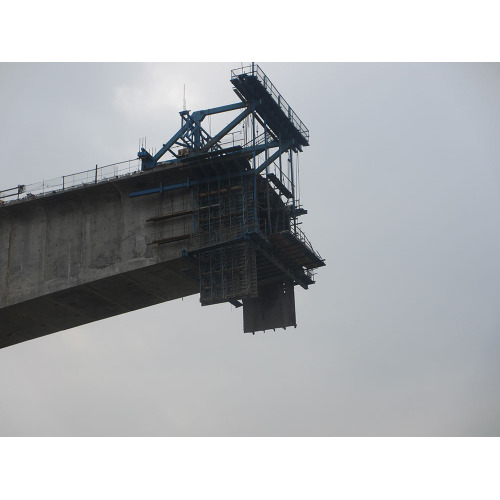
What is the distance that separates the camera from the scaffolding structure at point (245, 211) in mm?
55438

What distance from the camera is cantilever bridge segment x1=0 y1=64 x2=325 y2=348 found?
56.2m

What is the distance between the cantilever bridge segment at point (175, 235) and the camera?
184 ft

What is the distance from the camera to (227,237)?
5562 cm

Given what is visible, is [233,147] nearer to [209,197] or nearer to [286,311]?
[209,197]

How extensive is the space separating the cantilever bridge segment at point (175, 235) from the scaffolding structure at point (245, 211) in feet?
0.21

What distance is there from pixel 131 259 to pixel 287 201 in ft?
31.3

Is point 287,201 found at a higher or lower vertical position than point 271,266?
higher

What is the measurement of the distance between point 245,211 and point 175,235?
416 cm

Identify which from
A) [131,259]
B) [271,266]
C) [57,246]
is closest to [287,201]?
[271,266]

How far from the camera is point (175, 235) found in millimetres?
57125

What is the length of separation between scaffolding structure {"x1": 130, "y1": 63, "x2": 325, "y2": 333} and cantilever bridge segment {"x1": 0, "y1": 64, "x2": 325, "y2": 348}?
6 cm

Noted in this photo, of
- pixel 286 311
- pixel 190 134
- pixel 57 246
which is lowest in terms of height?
pixel 286 311

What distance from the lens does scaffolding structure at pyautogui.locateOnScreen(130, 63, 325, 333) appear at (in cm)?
5544

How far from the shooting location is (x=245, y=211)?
184 feet
